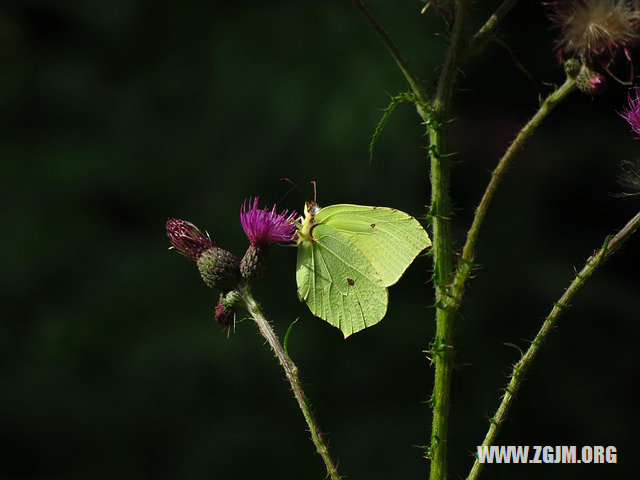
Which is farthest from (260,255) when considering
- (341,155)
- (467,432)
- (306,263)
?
(467,432)

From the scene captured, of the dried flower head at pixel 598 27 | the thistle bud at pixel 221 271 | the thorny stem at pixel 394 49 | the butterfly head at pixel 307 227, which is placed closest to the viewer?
the thorny stem at pixel 394 49

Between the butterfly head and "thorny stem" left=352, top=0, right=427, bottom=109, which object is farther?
the butterfly head

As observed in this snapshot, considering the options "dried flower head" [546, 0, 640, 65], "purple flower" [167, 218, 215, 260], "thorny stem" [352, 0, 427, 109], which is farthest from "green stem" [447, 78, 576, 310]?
"purple flower" [167, 218, 215, 260]

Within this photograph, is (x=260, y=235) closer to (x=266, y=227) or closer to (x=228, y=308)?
(x=266, y=227)

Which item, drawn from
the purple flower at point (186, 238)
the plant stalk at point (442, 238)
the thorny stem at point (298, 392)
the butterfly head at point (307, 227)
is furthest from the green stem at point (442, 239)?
the purple flower at point (186, 238)

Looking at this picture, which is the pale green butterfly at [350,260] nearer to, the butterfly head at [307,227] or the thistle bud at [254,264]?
the butterfly head at [307,227]

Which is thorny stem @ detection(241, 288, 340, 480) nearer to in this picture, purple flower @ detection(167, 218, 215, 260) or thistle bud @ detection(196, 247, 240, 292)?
thistle bud @ detection(196, 247, 240, 292)
